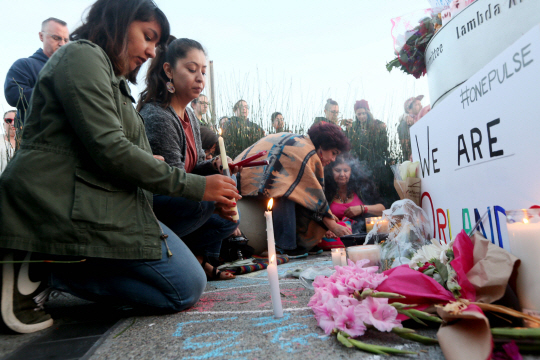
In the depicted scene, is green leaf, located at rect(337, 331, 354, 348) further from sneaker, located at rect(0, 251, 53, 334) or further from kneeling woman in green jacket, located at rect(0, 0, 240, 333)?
sneaker, located at rect(0, 251, 53, 334)

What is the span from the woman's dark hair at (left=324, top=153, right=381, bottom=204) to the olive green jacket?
337cm

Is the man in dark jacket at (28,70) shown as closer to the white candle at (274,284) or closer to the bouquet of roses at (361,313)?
the white candle at (274,284)

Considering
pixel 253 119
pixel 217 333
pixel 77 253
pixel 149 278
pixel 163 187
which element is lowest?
pixel 217 333

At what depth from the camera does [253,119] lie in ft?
19.1

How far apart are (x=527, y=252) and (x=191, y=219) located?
1.68m

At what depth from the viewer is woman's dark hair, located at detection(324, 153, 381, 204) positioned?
4832mm

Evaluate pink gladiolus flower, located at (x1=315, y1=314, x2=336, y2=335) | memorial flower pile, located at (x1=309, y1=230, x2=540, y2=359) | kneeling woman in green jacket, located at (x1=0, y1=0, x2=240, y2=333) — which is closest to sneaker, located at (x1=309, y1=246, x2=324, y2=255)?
kneeling woman in green jacket, located at (x1=0, y1=0, x2=240, y2=333)

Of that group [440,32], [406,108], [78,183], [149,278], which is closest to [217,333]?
[149,278]

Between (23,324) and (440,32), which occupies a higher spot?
(440,32)

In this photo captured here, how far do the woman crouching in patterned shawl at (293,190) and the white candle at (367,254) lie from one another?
1566 millimetres

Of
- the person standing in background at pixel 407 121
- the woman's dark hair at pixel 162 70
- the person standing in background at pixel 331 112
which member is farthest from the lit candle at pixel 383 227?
the person standing in background at pixel 331 112

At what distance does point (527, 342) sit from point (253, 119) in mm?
5093

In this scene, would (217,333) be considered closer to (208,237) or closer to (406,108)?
(208,237)

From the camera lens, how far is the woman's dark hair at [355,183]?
483 cm
